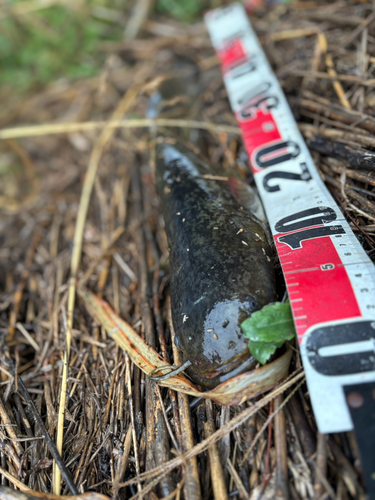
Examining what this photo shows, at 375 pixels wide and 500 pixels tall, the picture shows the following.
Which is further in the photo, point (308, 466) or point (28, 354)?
point (28, 354)

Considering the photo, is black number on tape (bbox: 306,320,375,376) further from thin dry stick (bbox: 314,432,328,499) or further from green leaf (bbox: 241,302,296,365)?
thin dry stick (bbox: 314,432,328,499)

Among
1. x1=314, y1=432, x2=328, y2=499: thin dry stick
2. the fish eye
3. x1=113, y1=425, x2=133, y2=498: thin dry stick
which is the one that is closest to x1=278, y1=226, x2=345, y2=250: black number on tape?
the fish eye

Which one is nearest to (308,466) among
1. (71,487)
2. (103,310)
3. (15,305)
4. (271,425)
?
(271,425)

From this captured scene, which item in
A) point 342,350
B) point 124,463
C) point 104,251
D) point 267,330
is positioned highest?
point 104,251

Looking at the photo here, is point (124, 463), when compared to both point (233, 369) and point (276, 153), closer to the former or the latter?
point (233, 369)

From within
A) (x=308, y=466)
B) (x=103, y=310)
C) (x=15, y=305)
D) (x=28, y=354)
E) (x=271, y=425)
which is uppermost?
(x=15, y=305)

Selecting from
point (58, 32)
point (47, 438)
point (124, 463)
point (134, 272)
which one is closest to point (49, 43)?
point (58, 32)

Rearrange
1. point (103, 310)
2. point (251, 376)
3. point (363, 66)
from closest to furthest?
point (251, 376), point (103, 310), point (363, 66)

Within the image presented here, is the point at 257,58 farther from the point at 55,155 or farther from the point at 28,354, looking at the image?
the point at 28,354
